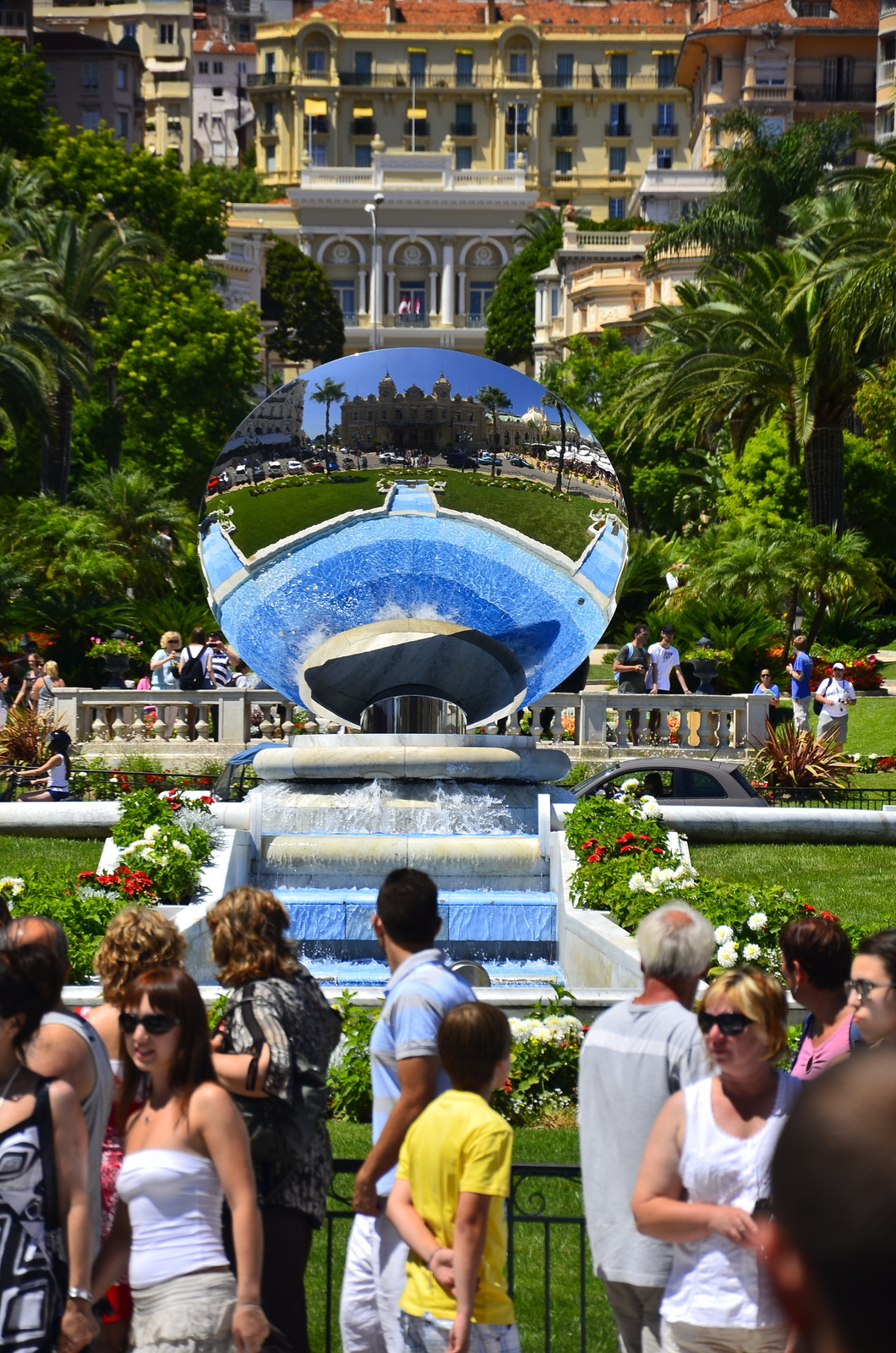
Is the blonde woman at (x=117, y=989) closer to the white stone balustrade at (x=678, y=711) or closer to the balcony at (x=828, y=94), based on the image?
the white stone balustrade at (x=678, y=711)

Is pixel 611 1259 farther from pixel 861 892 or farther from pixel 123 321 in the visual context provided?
pixel 123 321

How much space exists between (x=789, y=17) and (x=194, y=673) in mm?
82854

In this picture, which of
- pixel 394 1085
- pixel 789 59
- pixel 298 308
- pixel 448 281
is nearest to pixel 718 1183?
pixel 394 1085

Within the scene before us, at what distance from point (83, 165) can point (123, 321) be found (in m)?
8.32

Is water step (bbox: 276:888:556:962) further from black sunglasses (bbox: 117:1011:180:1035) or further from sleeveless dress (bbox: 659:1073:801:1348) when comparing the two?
sleeveless dress (bbox: 659:1073:801:1348)

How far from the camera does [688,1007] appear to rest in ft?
14.7

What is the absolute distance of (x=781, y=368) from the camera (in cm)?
3462

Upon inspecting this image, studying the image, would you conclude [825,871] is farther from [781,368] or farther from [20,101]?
[20,101]

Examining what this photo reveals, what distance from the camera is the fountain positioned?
12727 mm

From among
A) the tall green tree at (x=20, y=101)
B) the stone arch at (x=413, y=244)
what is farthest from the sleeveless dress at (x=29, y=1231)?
the stone arch at (x=413, y=244)

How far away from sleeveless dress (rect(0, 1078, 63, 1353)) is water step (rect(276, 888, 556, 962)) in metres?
7.68

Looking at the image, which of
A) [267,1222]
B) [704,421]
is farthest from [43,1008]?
[704,421]

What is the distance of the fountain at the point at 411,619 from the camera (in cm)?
1273

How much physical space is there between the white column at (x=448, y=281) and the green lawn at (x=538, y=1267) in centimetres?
10587
